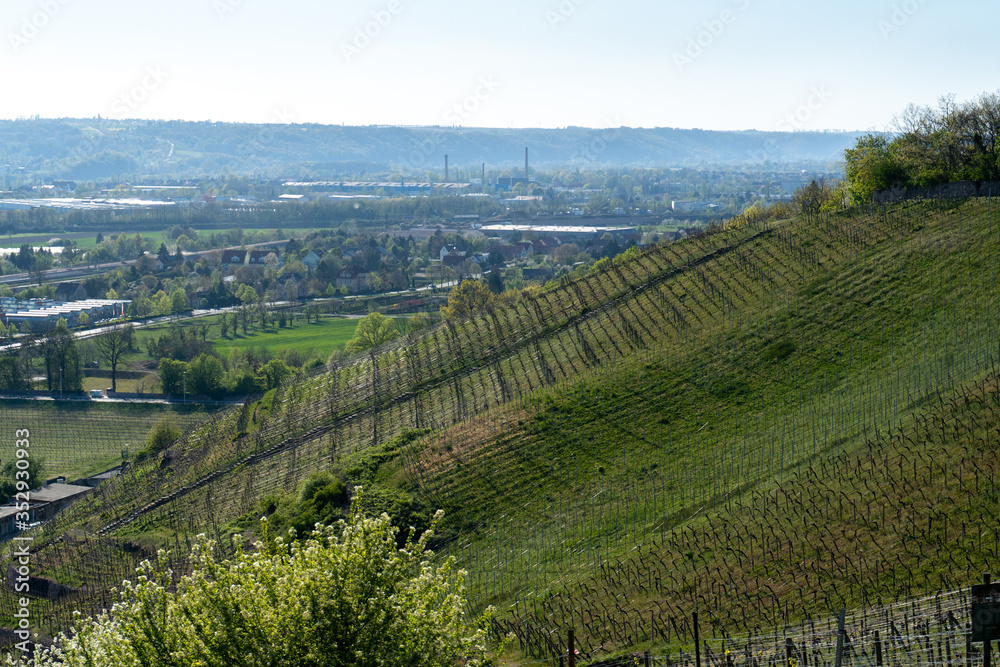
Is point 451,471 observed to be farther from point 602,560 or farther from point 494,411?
point 602,560

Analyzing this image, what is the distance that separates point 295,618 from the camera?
15094 millimetres

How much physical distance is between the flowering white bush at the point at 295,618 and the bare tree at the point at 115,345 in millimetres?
67574

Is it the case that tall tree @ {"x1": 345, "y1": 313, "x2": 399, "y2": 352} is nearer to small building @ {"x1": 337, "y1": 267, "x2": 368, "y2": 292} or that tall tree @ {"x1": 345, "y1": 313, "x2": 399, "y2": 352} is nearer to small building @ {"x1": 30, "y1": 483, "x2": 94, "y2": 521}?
small building @ {"x1": 30, "y1": 483, "x2": 94, "y2": 521}

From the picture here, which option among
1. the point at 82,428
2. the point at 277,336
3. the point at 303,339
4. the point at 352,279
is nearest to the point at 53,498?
the point at 82,428

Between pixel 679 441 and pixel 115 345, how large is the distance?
62.3 meters

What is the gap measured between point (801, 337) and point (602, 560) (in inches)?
676

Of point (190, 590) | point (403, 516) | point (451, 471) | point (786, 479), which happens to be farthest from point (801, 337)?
point (190, 590)

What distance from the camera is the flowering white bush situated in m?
15.1

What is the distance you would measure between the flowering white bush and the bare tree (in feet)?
222

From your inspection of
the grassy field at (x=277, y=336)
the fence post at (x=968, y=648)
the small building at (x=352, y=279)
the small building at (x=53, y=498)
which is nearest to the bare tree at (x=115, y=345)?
the grassy field at (x=277, y=336)

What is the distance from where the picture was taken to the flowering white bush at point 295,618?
1508cm

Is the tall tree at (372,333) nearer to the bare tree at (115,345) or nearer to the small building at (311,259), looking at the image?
the bare tree at (115,345)

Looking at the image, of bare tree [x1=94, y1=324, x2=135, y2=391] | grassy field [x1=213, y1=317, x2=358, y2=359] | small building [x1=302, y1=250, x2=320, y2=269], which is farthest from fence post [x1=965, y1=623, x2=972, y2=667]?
small building [x1=302, y1=250, x2=320, y2=269]

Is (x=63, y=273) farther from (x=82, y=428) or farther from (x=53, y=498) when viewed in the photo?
(x=53, y=498)
